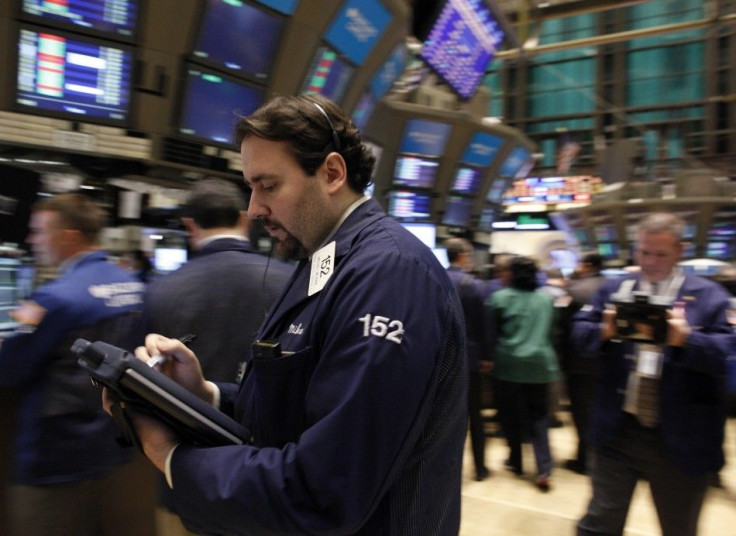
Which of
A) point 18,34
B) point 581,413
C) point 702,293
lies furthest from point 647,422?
point 18,34

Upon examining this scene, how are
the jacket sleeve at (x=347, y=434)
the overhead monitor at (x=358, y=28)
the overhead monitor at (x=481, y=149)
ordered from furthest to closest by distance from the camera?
the overhead monitor at (x=481, y=149)
the overhead monitor at (x=358, y=28)
the jacket sleeve at (x=347, y=434)

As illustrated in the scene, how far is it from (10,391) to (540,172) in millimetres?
18726

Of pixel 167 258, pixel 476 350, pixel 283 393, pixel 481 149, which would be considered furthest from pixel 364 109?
pixel 283 393

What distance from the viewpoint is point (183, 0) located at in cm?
407

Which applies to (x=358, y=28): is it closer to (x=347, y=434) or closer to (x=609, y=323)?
(x=609, y=323)

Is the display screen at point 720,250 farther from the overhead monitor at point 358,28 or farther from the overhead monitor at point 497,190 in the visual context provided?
the overhead monitor at point 358,28

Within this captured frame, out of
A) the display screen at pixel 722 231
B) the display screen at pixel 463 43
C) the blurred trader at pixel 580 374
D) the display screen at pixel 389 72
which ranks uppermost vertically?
the display screen at pixel 463 43

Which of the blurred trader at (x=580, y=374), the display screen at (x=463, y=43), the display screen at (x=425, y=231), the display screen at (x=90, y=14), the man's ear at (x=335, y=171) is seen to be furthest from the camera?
the display screen at (x=425, y=231)

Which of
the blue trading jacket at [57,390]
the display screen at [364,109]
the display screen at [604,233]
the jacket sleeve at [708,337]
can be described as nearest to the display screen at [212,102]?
the display screen at [364,109]

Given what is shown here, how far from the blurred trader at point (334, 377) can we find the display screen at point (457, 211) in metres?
7.49

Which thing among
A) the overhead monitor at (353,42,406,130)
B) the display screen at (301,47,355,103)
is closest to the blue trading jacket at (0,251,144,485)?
the display screen at (301,47,355,103)

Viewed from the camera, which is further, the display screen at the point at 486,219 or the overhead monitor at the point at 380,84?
the display screen at the point at 486,219

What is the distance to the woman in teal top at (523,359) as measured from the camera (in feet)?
15.0

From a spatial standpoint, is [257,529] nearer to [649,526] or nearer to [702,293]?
[702,293]
